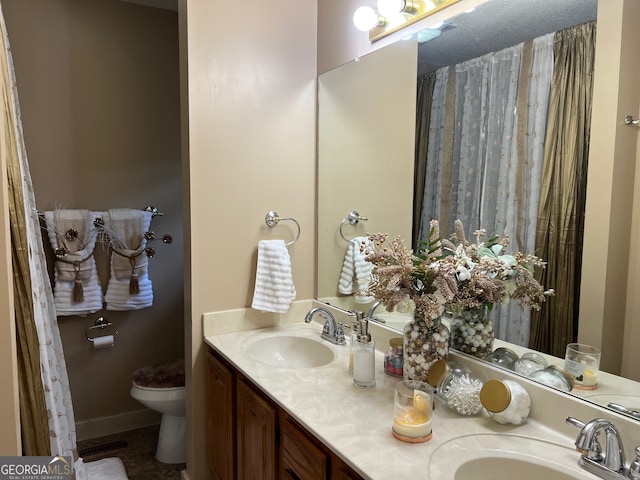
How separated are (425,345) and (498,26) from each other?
0.99 meters

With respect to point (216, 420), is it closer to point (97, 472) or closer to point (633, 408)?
point (97, 472)

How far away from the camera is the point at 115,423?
2.73 m

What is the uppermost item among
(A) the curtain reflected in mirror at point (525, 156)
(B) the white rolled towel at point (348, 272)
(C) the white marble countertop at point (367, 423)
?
(A) the curtain reflected in mirror at point (525, 156)

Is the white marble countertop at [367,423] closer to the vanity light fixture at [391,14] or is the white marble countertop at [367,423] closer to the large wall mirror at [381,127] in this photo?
the large wall mirror at [381,127]

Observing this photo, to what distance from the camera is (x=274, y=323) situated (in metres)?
2.12

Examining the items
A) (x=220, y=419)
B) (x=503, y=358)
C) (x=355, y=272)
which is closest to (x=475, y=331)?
(x=503, y=358)

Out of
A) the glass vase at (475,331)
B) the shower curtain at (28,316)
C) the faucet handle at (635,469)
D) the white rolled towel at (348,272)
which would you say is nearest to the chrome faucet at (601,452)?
the faucet handle at (635,469)

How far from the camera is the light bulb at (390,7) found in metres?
1.61

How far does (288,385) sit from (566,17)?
1329mm

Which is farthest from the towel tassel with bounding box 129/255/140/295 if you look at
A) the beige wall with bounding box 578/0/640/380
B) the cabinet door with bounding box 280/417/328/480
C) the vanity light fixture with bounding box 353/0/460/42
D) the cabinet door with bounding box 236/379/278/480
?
the beige wall with bounding box 578/0/640/380

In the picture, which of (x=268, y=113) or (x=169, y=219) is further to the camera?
(x=169, y=219)

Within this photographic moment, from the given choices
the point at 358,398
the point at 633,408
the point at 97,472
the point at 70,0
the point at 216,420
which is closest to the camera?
the point at 633,408

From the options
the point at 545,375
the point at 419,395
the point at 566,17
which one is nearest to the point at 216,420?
the point at 419,395

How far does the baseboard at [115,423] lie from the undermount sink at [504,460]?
2.28 m
